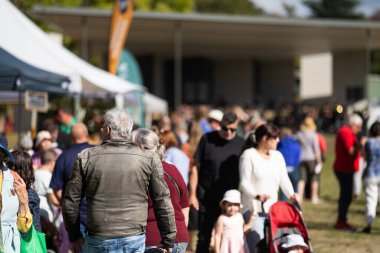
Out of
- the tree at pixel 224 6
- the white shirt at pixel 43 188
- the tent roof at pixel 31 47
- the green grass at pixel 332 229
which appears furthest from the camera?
the tree at pixel 224 6

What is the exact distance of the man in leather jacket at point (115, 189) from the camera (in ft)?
18.2

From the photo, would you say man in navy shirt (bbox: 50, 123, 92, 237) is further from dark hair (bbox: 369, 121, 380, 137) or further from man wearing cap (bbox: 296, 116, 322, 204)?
man wearing cap (bbox: 296, 116, 322, 204)

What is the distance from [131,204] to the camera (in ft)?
18.3

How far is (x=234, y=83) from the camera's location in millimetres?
51250

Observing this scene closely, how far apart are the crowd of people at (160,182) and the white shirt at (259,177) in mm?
11

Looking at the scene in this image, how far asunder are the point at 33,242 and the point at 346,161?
738cm

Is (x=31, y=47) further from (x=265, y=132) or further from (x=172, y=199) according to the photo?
(x=172, y=199)

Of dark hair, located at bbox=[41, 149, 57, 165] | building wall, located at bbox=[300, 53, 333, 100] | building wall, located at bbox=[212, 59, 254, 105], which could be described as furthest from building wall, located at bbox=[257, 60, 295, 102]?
dark hair, located at bbox=[41, 149, 57, 165]

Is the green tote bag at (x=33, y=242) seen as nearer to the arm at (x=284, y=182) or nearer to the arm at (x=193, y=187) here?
the arm at (x=193, y=187)

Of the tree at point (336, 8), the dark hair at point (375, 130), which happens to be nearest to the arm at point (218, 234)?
the dark hair at point (375, 130)

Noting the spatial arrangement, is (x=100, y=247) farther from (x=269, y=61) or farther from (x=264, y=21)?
(x=269, y=61)

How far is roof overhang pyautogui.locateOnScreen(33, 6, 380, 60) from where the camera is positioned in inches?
1218

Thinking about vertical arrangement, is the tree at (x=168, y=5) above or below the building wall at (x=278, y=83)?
above

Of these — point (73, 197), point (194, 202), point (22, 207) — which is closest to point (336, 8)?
point (194, 202)
